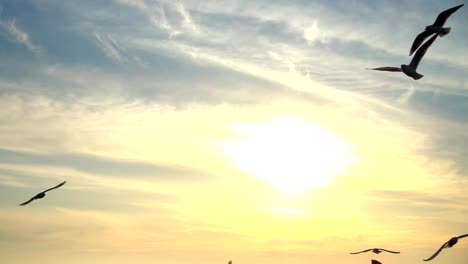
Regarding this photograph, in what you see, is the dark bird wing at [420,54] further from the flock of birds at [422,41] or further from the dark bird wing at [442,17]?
the dark bird wing at [442,17]

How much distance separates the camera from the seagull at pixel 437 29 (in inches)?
1122

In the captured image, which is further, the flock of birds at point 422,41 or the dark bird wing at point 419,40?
the dark bird wing at point 419,40

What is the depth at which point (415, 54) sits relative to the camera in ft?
102

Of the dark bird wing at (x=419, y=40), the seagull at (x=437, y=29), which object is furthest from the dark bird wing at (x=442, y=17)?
the dark bird wing at (x=419, y=40)

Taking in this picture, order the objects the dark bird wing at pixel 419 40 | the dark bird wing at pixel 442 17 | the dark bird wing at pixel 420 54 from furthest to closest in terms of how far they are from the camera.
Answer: the dark bird wing at pixel 420 54 → the dark bird wing at pixel 419 40 → the dark bird wing at pixel 442 17

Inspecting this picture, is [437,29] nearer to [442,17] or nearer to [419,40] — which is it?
[442,17]

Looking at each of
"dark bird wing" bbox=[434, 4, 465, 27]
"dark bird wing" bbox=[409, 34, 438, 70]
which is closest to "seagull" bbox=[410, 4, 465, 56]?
"dark bird wing" bbox=[434, 4, 465, 27]

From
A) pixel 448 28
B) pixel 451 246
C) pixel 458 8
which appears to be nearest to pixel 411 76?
pixel 448 28

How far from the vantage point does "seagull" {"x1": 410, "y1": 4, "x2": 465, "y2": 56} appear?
28.5 m

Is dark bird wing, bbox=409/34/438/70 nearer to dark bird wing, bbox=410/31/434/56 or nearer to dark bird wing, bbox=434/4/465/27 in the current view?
dark bird wing, bbox=410/31/434/56

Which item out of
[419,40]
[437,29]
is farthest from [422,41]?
[437,29]

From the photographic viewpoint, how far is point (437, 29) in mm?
29094

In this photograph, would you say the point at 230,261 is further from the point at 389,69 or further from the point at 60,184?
the point at 389,69

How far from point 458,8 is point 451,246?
12810mm
